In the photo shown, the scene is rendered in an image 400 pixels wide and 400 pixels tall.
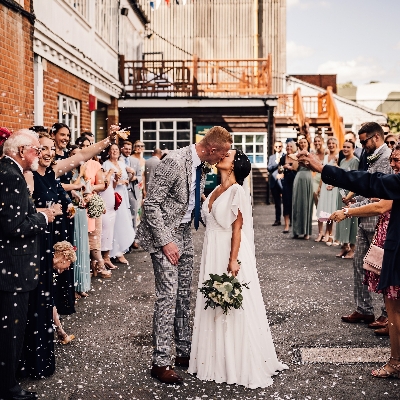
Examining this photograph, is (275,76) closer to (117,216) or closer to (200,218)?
(117,216)

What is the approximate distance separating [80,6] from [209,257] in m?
11.8

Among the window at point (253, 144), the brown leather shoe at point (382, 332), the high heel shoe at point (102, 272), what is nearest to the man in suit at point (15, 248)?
the brown leather shoe at point (382, 332)

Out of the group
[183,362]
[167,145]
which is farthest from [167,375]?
[167,145]

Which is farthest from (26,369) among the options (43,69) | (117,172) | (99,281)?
(43,69)

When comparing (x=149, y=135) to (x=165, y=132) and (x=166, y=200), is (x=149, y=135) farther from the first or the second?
(x=166, y=200)

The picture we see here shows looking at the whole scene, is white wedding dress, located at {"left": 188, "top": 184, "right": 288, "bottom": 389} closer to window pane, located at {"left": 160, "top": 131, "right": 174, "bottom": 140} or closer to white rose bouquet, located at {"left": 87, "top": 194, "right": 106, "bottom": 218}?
Answer: white rose bouquet, located at {"left": 87, "top": 194, "right": 106, "bottom": 218}

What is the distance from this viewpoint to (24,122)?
33.4 feet

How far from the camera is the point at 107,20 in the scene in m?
19.1

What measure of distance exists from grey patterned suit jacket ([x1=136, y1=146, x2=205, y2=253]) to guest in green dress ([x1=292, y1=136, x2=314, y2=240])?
9404 mm

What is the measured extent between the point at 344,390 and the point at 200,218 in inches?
72.3

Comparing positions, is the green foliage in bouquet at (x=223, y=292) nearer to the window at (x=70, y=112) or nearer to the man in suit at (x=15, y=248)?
the man in suit at (x=15, y=248)

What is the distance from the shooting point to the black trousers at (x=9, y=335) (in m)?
4.36

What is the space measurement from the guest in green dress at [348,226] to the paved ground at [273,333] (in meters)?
1.06

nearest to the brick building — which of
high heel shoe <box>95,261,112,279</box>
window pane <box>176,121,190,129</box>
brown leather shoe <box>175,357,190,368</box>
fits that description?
high heel shoe <box>95,261,112,279</box>
